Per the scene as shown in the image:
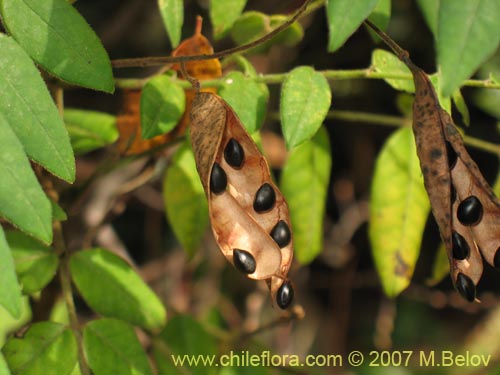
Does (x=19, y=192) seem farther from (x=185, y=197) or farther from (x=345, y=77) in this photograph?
(x=185, y=197)

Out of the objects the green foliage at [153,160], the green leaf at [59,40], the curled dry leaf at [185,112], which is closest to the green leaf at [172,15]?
the green foliage at [153,160]

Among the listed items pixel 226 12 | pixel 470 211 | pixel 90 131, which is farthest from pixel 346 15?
pixel 90 131

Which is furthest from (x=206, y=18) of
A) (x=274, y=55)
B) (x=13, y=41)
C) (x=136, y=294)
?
(x=13, y=41)

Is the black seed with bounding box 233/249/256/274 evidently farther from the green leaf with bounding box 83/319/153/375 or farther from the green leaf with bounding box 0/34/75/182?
the green leaf with bounding box 83/319/153/375

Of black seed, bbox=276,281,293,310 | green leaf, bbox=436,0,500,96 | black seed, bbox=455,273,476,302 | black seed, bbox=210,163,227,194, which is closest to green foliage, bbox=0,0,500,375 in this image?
green leaf, bbox=436,0,500,96

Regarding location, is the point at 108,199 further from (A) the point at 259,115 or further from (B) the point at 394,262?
(A) the point at 259,115

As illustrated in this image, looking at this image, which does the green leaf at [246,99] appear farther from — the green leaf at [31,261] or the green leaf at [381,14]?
the green leaf at [31,261]
